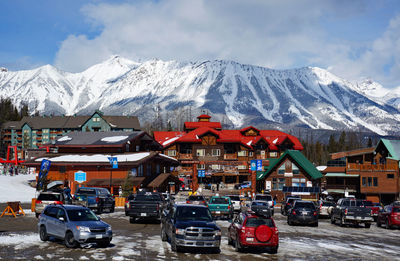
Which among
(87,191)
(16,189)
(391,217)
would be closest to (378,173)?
(391,217)

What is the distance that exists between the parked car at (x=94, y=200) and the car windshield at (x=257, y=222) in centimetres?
2068

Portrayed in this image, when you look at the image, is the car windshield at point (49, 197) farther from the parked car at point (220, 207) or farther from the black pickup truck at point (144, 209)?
the parked car at point (220, 207)

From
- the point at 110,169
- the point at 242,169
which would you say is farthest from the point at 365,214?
the point at 242,169

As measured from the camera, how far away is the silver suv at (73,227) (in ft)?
66.1

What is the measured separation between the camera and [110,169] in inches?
2608

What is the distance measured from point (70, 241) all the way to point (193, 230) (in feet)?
17.4

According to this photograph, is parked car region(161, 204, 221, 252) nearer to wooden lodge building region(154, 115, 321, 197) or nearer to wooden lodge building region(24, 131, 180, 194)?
wooden lodge building region(24, 131, 180, 194)

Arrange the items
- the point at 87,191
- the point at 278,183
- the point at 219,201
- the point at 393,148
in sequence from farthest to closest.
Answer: the point at 278,183
the point at 393,148
the point at 87,191
the point at 219,201

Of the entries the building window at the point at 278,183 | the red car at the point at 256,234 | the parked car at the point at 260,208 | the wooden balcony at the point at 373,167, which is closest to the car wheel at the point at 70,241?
the red car at the point at 256,234

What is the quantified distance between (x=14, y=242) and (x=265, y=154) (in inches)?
3732

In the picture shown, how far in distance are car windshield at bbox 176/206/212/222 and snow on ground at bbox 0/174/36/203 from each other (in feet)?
124

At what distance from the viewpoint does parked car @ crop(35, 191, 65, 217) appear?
109 ft

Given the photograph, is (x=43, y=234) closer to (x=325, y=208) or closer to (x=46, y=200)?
(x=46, y=200)

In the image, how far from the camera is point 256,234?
1998cm
